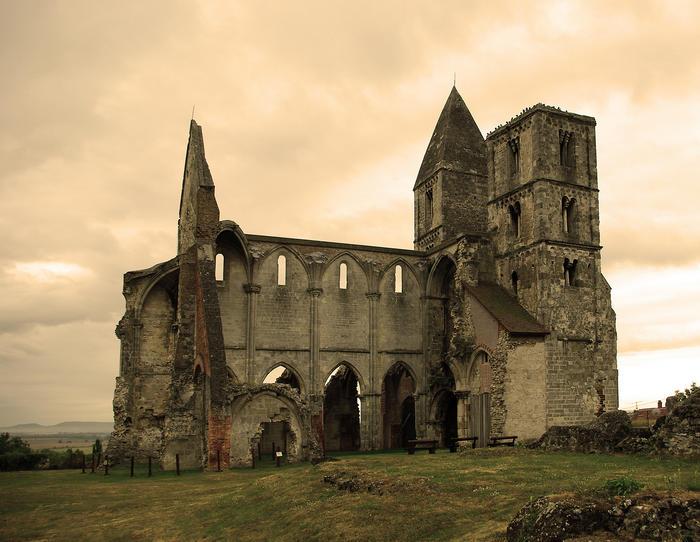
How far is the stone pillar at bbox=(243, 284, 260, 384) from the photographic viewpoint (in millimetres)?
32750

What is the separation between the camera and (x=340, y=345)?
114 feet

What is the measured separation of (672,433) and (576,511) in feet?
27.5

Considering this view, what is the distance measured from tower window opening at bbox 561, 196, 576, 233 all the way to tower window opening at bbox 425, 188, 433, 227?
9.33 meters

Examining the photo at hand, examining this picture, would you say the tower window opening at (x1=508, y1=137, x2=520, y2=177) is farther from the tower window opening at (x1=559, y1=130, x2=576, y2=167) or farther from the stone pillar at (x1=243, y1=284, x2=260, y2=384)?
the stone pillar at (x1=243, y1=284, x2=260, y2=384)

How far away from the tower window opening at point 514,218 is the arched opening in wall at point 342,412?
10.7 meters

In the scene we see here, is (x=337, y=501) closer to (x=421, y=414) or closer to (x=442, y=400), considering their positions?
(x=421, y=414)

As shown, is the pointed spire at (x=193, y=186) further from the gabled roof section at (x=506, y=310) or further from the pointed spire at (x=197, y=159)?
the gabled roof section at (x=506, y=310)

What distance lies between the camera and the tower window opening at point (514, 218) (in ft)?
113

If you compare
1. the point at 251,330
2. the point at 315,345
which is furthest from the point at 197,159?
the point at 315,345

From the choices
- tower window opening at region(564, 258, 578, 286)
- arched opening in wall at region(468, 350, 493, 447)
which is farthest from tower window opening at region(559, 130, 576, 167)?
arched opening in wall at region(468, 350, 493, 447)

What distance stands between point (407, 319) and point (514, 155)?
9275mm

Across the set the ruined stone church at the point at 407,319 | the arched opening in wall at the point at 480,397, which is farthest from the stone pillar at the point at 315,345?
the arched opening in wall at the point at 480,397

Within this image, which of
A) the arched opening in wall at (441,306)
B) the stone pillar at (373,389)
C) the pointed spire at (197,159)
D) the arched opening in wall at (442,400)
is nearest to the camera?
the pointed spire at (197,159)

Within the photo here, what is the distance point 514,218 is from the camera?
34.9 metres
